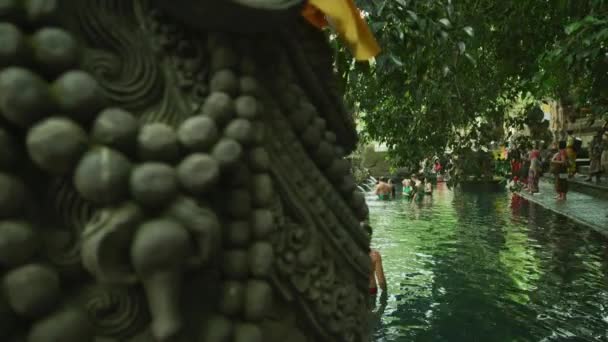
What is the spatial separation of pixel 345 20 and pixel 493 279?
7.18 metres

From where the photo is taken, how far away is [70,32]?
1127mm

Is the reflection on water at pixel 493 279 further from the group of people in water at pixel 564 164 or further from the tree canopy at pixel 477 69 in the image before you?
the group of people in water at pixel 564 164

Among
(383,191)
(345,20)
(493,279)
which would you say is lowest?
(493,279)

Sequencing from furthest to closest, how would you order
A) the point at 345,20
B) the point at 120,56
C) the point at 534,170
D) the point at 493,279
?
the point at 534,170, the point at 493,279, the point at 345,20, the point at 120,56

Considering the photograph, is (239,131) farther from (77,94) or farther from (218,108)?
(77,94)

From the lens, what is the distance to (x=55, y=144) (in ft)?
3.28

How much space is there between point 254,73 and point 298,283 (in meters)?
0.59

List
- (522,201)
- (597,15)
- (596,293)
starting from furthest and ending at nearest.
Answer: (522,201)
(596,293)
(597,15)

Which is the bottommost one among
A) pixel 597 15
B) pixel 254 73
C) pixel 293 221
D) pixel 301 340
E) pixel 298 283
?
pixel 301 340

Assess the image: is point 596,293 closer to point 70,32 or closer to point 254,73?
point 254,73

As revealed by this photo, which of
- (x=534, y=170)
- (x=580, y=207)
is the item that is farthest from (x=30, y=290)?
(x=534, y=170)

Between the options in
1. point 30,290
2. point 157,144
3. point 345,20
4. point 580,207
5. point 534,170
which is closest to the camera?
point 30,290

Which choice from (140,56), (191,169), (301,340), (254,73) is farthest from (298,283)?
(140,56)

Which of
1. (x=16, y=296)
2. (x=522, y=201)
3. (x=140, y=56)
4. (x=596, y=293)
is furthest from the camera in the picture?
(x=522, y=201)
